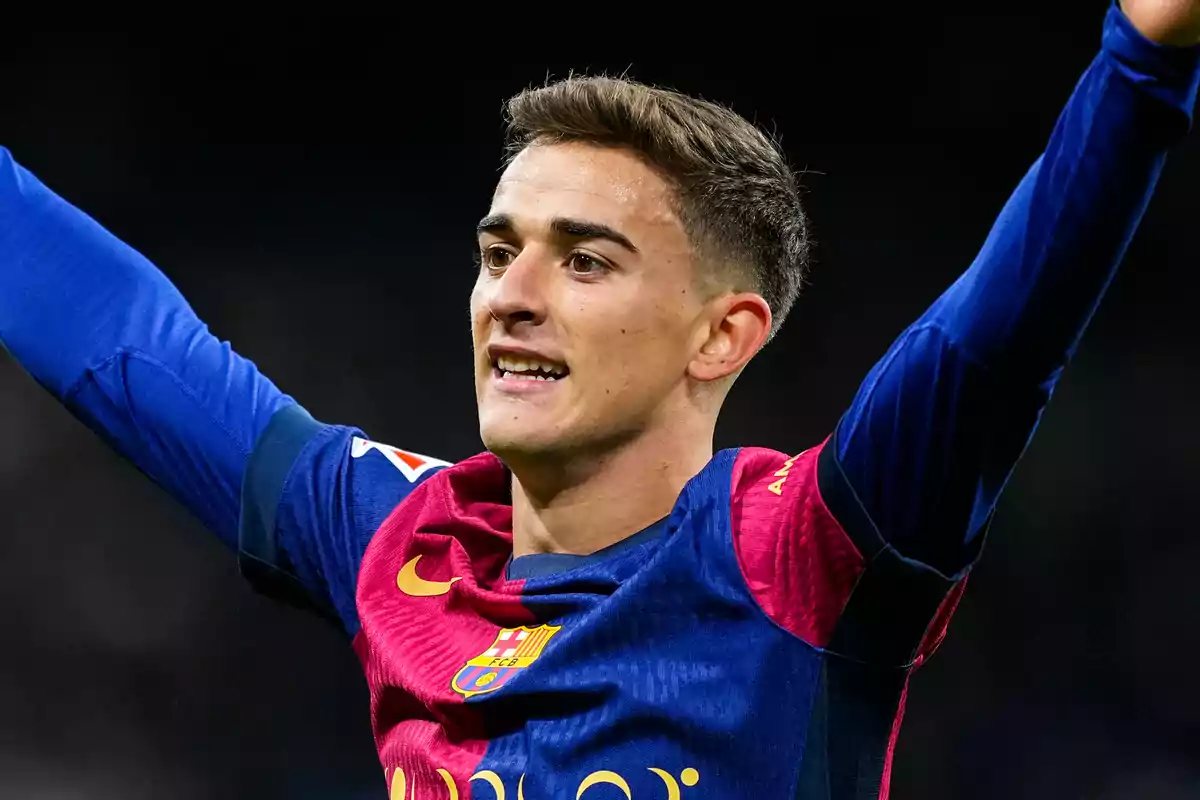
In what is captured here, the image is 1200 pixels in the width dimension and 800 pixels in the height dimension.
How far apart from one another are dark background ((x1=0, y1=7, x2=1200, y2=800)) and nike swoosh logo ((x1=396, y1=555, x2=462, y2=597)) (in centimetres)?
108

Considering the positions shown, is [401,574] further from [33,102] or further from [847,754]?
[33,102]

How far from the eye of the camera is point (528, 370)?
1.38 m

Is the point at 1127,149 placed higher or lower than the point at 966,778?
higher

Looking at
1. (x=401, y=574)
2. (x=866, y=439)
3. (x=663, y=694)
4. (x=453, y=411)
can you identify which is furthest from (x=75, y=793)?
(x=866, y=439)

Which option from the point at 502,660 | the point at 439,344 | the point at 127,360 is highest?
the point at 439,344

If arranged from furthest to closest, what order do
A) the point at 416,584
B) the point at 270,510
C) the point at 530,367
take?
the point at 270,510, the point at 416,584, the point at 530,367

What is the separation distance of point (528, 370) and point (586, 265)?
0.11 m

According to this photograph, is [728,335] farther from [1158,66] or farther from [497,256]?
[1158,66]

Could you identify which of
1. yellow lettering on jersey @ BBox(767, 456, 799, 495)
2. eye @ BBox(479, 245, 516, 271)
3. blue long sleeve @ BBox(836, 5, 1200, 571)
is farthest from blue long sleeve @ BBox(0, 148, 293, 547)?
blue long sleeve @ BBox(836, 5, 1200, 571)

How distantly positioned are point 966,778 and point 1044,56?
50.0 inches

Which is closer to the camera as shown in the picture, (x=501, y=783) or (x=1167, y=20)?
(x=1167, y=20)

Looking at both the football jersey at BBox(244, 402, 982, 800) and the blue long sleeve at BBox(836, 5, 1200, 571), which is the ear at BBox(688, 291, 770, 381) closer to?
the football jersey at BBox(244, 402, 982, 800)

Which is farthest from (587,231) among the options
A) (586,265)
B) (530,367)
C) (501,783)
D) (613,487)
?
(501,783)

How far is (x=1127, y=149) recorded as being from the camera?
96 cm
